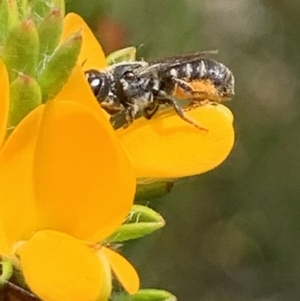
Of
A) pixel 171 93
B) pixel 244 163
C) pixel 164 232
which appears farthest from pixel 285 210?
pixel 171 93

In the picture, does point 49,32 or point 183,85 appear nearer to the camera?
point 49,32

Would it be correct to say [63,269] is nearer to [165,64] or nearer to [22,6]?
[22,6]

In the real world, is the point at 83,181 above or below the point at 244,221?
above

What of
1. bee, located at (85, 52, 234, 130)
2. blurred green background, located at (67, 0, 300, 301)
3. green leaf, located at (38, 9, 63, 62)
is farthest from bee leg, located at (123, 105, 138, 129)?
blurred green background, located at (67, 0, 300, 301)

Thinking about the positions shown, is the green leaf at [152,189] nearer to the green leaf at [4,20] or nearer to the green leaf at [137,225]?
the green leaf at [137,225]

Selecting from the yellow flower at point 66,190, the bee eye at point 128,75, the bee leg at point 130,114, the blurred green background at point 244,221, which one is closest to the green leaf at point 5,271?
the yellow flower at point 66,190

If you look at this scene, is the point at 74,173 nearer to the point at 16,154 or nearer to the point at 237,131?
the point at 16,154

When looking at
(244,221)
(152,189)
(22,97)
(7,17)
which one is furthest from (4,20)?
(244,221)
